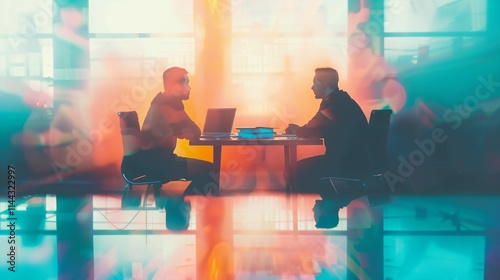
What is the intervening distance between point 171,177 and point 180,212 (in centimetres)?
36

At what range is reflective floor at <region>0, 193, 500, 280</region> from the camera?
240 cm

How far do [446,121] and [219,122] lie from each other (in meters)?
3.05

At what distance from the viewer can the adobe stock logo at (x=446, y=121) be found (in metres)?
5.86

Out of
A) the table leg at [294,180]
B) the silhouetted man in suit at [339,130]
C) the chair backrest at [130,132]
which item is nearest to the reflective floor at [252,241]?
the table leg at [294,180]

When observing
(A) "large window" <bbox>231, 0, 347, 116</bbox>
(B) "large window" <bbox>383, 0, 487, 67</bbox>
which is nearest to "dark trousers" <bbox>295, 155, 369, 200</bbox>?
(A) "large window" <bbox>231, 0, 347, 116</bbox>

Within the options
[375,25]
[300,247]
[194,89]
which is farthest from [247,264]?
[375,25]

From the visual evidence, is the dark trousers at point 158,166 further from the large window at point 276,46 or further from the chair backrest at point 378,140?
the large window at point 276,46

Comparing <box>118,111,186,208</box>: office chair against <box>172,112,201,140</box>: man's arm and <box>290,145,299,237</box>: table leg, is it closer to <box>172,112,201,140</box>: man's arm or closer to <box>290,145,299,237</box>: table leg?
<box>172,112,201,140</box>: man's arm

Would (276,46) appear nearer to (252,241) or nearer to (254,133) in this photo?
(254,133)

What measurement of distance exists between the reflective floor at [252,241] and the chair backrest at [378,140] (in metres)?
0.39

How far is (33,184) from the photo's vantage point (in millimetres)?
5770

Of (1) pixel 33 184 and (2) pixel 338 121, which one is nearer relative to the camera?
(2) pixel 338 121

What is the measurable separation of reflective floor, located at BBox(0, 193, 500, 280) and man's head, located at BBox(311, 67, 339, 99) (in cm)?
105

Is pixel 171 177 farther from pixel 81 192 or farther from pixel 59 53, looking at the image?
pixel 59 53
